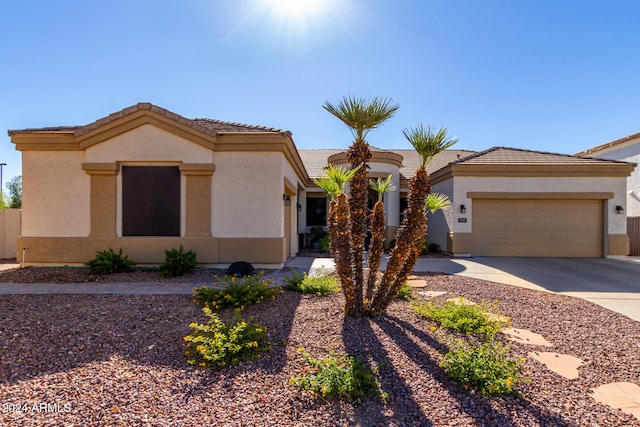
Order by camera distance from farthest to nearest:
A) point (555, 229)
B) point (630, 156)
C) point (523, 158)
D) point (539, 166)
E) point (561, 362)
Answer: point (630, 156) < point (523, 158) < point (555, 229) < point (539, 166) < point (561, 362)

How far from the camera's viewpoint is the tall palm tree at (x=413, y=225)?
4.44m

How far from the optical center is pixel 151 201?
938cm

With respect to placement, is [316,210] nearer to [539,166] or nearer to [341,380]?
[539,166]

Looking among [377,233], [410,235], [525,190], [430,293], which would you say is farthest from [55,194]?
[525,190]

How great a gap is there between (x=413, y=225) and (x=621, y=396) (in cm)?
275

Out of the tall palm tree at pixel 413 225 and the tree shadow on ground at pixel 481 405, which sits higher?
the tall palm tree at pixel 413 225

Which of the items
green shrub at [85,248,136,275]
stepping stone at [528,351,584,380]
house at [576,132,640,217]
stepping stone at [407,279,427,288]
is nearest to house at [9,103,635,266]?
green shrub at [85,248,136,275]

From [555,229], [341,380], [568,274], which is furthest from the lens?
[555,229]

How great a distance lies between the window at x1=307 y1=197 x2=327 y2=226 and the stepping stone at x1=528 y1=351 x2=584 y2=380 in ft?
42.9

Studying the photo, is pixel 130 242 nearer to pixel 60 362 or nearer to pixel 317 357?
pixel 60 362

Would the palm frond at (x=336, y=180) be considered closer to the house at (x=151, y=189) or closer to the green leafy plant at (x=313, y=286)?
the green leafy plant at (x=313, y=286)

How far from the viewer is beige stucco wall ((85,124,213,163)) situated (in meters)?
9.29

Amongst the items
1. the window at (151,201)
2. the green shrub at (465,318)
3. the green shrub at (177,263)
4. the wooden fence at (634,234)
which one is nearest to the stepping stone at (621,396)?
the green shrub at (465,318)

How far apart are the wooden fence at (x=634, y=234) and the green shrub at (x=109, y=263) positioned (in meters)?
19.5
